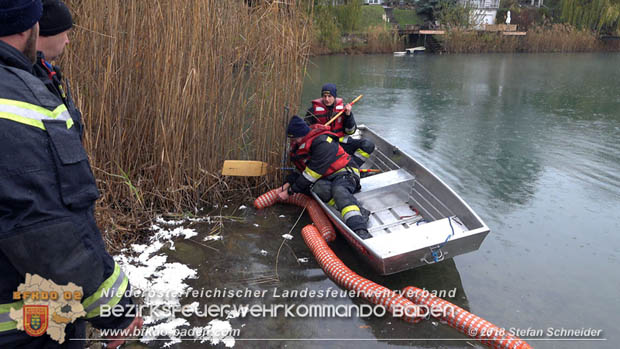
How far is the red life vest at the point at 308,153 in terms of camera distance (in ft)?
15.1

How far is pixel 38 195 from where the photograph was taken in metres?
1.18

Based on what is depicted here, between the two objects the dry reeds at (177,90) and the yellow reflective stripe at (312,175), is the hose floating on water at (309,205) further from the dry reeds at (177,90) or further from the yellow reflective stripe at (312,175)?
the dry reeds at (177,90)

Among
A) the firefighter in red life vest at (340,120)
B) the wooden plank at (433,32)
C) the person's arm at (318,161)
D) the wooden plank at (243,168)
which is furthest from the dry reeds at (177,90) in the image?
the wooden plank at (433,32)

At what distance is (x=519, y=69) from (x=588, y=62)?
4.38m

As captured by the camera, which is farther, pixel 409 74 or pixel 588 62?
pixel 588 62

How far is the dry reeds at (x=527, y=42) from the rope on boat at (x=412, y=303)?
22639mm

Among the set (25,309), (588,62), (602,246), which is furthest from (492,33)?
(25,309)

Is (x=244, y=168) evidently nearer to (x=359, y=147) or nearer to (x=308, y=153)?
(x=308, y=153)

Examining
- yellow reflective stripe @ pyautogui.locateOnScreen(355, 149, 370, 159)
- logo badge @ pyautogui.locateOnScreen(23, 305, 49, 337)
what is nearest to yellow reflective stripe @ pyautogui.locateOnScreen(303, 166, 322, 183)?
yellow reflective stripe @ pyautogui.locateOnScreen(355, 149, 370, 159)

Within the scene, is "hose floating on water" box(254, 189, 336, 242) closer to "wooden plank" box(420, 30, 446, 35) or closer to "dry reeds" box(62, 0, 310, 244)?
"dry reeds" box(62, 0, 310, 244)

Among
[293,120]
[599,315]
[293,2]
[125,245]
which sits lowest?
[599,315]

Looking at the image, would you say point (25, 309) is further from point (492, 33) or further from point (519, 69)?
point (492, 33)

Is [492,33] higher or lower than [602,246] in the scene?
higher

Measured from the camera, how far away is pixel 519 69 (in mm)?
17734
